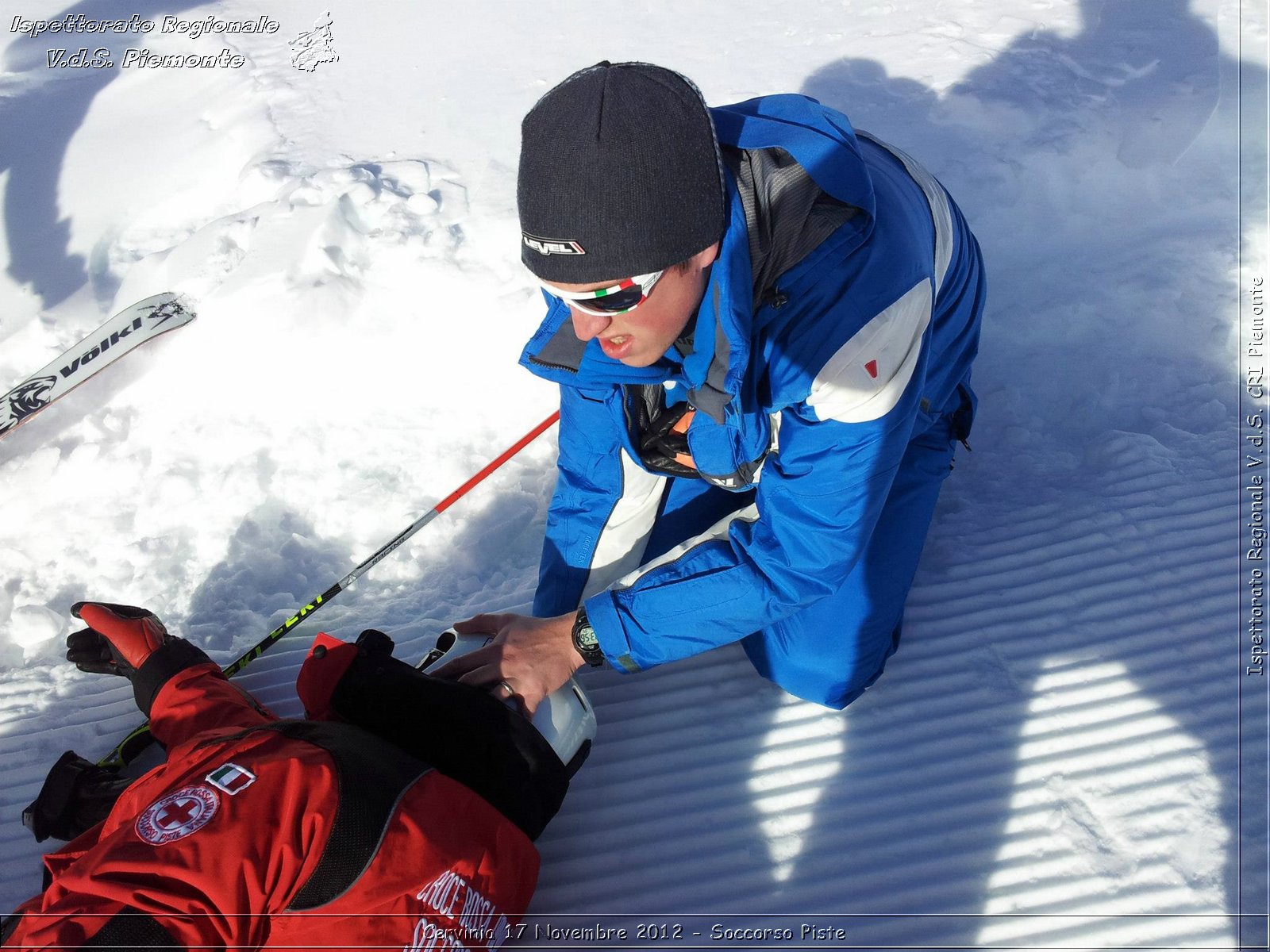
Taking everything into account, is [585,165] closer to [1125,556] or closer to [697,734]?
[697,734]

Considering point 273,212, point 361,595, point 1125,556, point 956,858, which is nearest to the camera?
point 956,858

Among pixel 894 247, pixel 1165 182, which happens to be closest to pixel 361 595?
pixel 894 247

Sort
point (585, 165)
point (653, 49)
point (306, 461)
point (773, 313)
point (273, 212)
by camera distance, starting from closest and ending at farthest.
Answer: point (585, 165) → point (773, 313) → point (306, 461) → point (273, 212) → point (653, 49)

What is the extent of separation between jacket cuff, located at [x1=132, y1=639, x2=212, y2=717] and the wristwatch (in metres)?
1.06

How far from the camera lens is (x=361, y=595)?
276 cm

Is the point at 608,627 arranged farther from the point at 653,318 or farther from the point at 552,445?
the point at 552,445

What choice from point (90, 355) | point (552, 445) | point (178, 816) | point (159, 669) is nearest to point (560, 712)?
point (178, 816)

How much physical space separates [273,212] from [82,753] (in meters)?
2.44

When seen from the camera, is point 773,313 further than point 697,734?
No

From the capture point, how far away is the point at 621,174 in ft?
4.51

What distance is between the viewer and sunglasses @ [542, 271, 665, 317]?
1.50m

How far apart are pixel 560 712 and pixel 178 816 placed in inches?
34.5

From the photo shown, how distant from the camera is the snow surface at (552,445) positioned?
2039 mm

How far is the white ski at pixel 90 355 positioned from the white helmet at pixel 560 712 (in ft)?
6.57
